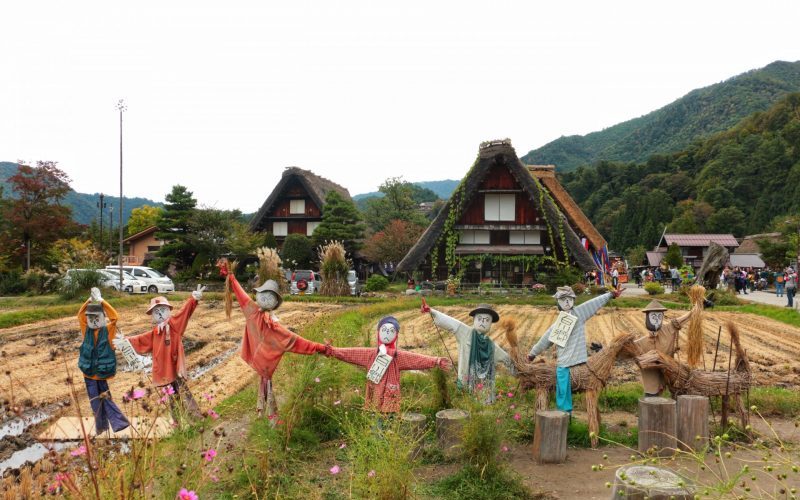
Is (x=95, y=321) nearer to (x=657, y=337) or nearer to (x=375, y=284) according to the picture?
(x=657, y=337)

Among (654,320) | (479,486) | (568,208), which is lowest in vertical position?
(479,486)

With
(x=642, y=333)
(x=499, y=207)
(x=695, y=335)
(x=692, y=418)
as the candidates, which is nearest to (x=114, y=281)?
(x=499, y=207)

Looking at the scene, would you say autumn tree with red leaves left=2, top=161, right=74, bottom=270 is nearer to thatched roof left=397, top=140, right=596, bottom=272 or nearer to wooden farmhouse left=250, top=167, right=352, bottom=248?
wooden farmhouse left=250, top=167, right=352, bottom=248

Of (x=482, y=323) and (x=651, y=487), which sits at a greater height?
(x=482, y=323)

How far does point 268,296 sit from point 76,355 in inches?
248

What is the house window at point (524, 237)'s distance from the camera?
80.8 feet

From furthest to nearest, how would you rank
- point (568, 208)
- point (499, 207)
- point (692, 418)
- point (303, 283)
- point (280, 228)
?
point (280, 228) < point (568, 208) < point (499, 207) < point (303, 283) < point (692, 418)

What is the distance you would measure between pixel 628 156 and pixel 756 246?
1939 inches

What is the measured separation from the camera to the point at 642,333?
10.8 metres

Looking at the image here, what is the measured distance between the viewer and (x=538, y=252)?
23906 millimetres

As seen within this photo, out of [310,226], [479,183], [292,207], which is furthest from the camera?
[292,207]

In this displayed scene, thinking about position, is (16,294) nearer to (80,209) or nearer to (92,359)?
(92,359)

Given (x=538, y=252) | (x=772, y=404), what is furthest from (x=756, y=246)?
(x=772, y=404)

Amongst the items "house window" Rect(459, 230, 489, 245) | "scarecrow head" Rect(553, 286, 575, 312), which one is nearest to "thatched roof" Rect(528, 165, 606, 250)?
"house window" Rect(459, 230, 489, 245)
